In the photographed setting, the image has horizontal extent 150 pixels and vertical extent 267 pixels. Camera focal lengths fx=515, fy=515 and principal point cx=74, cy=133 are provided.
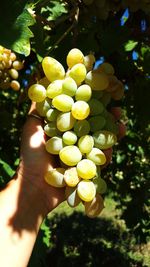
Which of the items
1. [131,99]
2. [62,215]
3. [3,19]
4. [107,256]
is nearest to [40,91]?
[3,19]

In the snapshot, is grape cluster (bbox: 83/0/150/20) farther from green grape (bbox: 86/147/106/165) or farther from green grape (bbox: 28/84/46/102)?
green grape (bbox: 86/147/106/165)

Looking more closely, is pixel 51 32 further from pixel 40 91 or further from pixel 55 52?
pixel 40 91

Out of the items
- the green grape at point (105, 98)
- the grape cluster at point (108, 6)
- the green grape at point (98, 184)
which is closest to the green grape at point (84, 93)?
the green grape at point (105, 98)

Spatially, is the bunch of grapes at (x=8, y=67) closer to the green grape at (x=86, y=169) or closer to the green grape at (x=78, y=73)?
the green grape at (x=78, y=73)

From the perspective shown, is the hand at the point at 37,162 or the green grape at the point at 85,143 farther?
the hand at the point at 37,162

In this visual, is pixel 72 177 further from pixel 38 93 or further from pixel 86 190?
pixel 38 93

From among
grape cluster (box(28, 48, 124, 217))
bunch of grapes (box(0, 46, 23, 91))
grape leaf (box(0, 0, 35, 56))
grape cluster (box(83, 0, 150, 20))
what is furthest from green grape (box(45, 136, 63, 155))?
bunch of grapes (box(0, 46, 23, 91))
